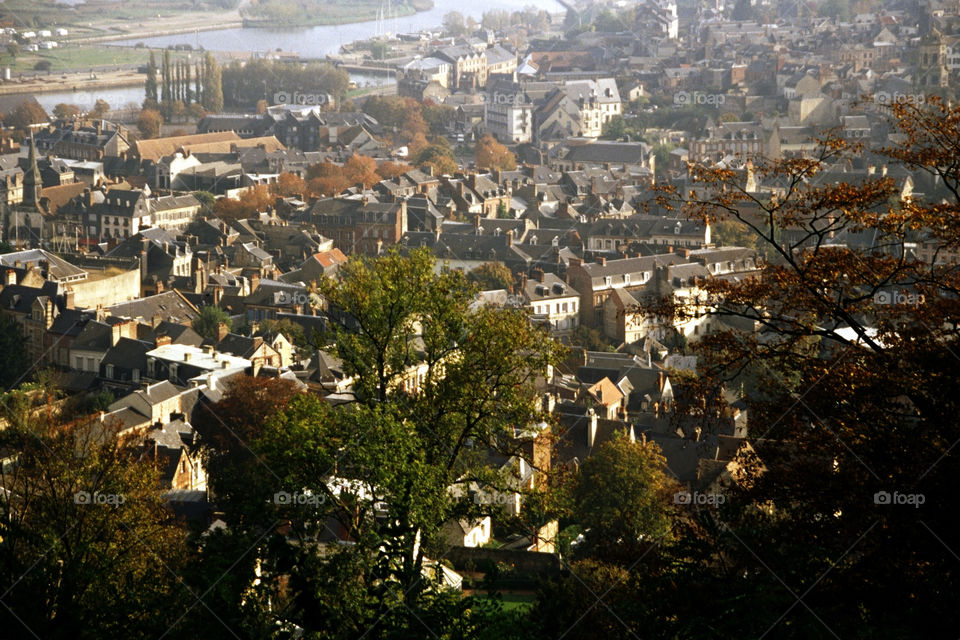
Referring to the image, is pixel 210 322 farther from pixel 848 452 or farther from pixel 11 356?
pixel 848 452

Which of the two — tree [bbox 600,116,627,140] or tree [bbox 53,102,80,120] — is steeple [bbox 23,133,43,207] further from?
tree [bbox 600,116,627,140]

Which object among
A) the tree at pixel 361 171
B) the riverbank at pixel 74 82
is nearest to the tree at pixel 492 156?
the tree at pixel 361 171

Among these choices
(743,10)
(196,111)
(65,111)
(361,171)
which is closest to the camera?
(361,171)

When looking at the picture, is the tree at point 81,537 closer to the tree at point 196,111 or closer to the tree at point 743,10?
the tree at point 196,111

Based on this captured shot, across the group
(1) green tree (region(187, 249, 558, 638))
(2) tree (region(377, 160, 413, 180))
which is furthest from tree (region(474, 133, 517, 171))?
(1) green tree (region(187, 249, 558, 638))

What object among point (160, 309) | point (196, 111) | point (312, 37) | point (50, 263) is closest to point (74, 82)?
point (196, 111)
